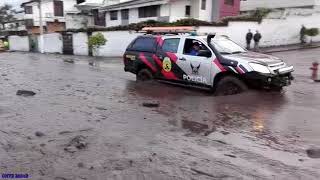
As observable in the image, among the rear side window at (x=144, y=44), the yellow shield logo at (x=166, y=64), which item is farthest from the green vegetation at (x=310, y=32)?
the yellow shield logo at (x=166, y=64)

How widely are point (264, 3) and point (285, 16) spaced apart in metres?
10.8

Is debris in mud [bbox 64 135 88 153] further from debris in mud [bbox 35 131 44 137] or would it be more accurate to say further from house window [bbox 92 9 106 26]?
house window [bbox 92 9 106 26]

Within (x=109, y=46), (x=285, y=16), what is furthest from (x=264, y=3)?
(x=109, y=46)

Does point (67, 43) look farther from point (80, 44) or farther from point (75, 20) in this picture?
point (75, 20)

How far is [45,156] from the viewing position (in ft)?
19.8

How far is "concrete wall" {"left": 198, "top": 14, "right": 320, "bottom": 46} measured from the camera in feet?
95.6

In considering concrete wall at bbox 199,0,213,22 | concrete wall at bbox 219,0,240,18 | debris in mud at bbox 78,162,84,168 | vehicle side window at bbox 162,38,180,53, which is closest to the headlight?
vehicle side window at bbox 162,38,180,53

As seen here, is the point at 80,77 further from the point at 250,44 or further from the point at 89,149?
the point at 250,44

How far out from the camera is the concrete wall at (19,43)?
158ft

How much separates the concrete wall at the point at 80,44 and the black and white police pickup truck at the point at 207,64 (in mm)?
23352

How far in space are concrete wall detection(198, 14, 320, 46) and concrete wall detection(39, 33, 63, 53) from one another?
17316 mm

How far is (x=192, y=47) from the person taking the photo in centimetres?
1157

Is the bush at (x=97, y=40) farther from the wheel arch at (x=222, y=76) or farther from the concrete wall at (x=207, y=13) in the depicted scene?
the wheel arch at (x=222, y=76)

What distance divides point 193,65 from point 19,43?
4227 centimetres
